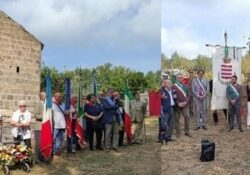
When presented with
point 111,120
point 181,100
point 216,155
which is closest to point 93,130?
point 111,120

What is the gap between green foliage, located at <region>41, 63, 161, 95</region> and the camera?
14.9 m

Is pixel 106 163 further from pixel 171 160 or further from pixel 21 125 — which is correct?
pixel 21 125

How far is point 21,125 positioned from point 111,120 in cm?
237

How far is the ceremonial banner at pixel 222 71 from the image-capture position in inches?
428

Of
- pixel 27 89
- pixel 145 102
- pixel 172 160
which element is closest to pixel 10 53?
pixel 27 89

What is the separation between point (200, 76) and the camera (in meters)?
10.4

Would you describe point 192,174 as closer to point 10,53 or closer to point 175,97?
point 175,97

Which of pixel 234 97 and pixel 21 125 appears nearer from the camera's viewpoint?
pixel 21 125

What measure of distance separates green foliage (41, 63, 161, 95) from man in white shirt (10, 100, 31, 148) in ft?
11.7

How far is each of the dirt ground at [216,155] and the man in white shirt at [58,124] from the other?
2.13 m

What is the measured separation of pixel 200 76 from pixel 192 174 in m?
3.08

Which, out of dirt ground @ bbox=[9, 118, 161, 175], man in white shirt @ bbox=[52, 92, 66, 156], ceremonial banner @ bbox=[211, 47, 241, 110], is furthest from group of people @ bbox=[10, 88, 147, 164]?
ceremonial banner @ bbox=[211, 47, 241, 110]

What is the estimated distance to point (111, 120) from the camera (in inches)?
422

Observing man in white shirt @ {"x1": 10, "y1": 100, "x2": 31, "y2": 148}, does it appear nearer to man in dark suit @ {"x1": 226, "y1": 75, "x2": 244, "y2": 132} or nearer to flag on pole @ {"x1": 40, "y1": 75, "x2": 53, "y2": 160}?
flag on pole @ {"x1": 40, "y1": 75, "x2": 53, "y2": 160}
